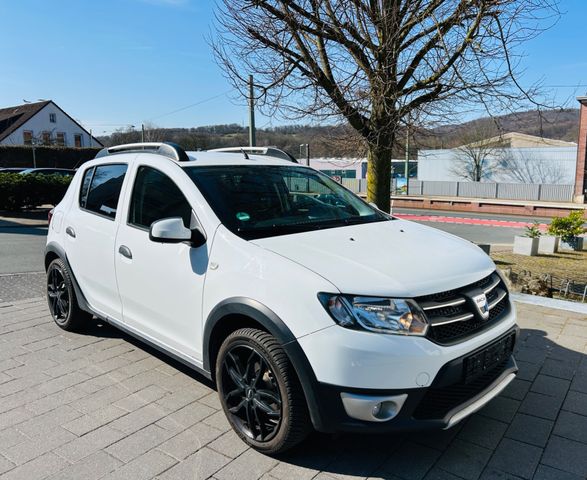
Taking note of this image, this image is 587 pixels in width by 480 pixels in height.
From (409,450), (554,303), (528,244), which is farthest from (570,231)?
(409,450)

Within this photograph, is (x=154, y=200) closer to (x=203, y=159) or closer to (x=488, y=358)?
(x=203, y=159)

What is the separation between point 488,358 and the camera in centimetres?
269

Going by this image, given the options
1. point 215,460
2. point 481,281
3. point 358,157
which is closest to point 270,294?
point 215,460

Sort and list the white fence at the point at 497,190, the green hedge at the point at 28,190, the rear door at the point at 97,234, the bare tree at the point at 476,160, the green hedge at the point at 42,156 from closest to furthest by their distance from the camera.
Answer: the rear door at the point at 97,234, the green hedge at the point at 28,190, the white fence at the point at 497,190, the green hedge at the point at 42,156, the bare tree at the point at 476,160

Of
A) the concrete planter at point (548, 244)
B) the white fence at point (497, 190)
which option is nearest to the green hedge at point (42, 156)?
the white fence at point (497, 190)

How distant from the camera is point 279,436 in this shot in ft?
8.58

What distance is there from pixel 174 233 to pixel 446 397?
1.84 m

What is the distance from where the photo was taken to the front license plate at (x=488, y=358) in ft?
8.35

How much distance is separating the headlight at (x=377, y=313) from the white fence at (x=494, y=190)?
3225 centimetres

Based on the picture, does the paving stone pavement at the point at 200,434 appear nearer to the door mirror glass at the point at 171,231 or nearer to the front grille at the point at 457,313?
the front grille at the point at 457,313

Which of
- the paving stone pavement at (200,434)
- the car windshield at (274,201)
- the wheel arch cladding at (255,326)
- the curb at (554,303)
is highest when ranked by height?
the car windshield at (274,201)

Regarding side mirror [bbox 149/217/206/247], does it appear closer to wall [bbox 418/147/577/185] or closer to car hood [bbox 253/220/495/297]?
car hood [bbox 253/220/495/297]

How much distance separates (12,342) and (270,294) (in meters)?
3.40

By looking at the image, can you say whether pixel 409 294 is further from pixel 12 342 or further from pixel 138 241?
pixel 12 342
